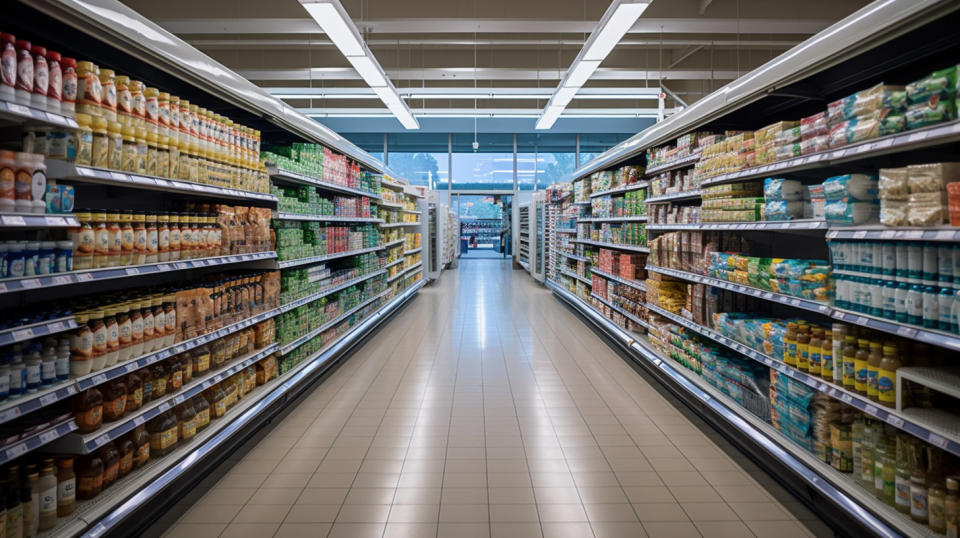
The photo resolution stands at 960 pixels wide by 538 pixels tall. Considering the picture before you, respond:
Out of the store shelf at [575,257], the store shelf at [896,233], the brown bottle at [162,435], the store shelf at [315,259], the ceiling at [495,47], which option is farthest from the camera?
the store shelf at [575,257]

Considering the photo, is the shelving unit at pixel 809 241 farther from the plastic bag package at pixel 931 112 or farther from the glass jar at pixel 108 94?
the glass jar at pixel 108 94

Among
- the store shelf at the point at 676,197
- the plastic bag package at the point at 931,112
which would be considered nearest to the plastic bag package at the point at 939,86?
the plastic bag package at the point at 931,112

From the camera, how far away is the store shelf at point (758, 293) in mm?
2733

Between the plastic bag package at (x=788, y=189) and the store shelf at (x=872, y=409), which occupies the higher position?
the plastic bag package at (x=788, y=189)

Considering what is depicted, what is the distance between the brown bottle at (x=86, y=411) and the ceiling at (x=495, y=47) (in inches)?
267

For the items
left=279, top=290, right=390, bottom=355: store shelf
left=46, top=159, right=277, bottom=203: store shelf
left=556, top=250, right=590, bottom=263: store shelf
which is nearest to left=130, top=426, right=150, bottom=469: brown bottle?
left=46, top=159, right=277, bottom=203: store shelf

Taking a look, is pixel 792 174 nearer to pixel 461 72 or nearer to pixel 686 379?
pixel 686 379

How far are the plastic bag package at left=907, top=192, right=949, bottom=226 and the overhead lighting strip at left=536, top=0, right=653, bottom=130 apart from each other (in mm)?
2949

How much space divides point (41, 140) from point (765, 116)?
14.7ft

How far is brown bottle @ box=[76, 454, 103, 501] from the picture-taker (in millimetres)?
2266

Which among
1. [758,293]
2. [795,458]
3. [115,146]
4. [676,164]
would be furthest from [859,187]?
[115,146]

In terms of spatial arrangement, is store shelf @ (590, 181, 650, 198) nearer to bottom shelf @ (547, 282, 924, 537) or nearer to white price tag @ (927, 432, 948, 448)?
bottom shelf @ (547, 282, 924, 537)

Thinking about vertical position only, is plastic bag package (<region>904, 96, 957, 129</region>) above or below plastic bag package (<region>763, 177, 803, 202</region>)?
above

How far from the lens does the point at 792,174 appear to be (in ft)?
11.3
